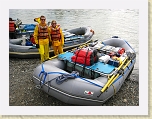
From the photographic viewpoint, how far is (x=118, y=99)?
14.4 feet

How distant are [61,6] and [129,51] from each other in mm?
2383

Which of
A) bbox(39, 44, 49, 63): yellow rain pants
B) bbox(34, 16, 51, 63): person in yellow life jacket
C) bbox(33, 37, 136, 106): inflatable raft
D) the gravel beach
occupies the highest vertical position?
bbox(34, 16, 51, 63): person in yellow life jacket

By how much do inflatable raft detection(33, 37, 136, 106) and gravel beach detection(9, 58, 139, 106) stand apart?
299 millimetres

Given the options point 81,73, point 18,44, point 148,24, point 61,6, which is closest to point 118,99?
point 81,73

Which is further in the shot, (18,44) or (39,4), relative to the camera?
(18,44)

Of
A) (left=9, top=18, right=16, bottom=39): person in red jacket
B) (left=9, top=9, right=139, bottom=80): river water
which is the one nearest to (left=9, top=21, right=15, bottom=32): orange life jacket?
(left=9, top=18, right=16, bottom=39): person in red jacket

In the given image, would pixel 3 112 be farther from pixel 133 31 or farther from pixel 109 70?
pixel 133 31

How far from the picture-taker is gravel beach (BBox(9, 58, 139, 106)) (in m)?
4.18

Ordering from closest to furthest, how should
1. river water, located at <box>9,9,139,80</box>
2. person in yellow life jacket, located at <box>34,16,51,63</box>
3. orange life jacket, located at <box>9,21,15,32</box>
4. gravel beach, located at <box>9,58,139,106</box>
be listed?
gravel beach, located at <box>9,58,139,106</box> < person in yellow life jacket, located at <box>34,16,51,63</box> < orange life jacket, located at <box>9,21,15,32</box> < river water, located at <box>9,9,139,80</box>

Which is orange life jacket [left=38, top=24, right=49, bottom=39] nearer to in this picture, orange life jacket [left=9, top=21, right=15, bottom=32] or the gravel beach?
the gravel beach

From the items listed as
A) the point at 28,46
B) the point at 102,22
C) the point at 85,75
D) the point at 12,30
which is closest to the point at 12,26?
the point at 12,30

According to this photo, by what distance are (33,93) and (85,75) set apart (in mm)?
1174

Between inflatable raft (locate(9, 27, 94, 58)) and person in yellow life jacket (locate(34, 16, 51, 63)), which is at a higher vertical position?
person in yellow life jacket (locate(34, 16, 51, 63))

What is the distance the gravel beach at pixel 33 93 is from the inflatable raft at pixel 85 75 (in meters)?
0.30
